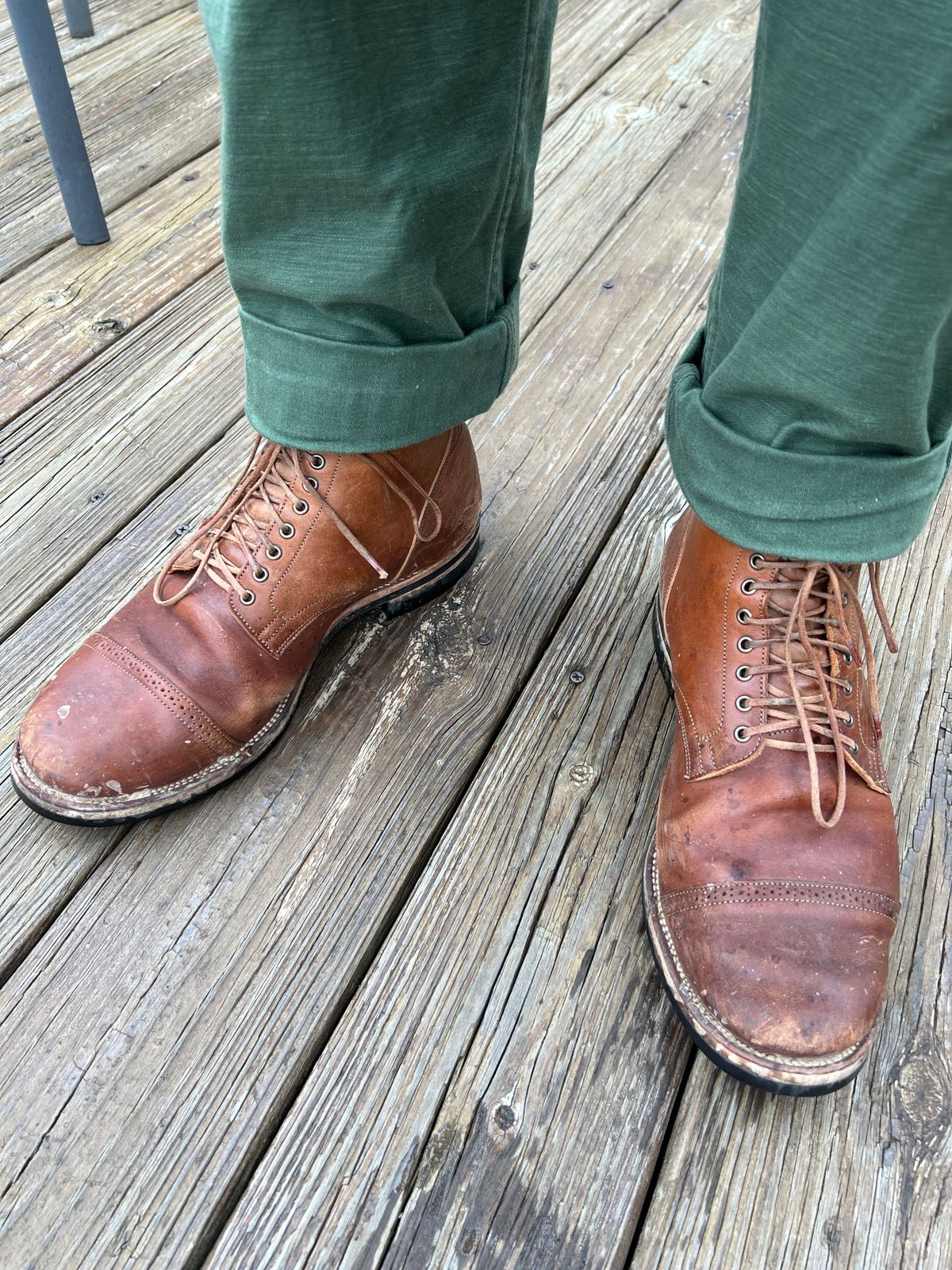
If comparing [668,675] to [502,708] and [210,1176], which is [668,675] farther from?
[210,1176]

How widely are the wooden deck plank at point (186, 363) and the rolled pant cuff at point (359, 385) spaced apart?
14.8 inches

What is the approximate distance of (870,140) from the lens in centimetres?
48

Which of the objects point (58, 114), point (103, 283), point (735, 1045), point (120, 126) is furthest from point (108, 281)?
point (735, 1045)

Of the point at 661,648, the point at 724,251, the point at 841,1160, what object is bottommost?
the point at 841,1160

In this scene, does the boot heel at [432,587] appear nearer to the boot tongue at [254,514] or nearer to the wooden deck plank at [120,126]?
the boot tongue at [254,514]

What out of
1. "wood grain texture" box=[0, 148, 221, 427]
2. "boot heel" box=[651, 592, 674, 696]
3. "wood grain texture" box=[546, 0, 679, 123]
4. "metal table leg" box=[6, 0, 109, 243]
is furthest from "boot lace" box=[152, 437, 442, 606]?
"wood grain texture" box=[546, 0, 679, 123]

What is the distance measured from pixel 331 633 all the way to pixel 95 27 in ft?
5.55

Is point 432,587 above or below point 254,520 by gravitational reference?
below

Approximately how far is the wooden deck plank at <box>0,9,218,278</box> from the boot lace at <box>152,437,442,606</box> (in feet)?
2.67

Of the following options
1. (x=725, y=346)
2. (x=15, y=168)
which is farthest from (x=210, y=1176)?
(x=15, y=168)

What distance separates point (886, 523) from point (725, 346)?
0.17 metres

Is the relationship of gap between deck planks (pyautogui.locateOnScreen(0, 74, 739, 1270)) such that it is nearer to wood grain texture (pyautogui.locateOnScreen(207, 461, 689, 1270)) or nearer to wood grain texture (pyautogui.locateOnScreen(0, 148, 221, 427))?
wood grain texture (pyautogui.locateOnScreen(207, 461, 689, 1270))

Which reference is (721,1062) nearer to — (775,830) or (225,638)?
(775,830)

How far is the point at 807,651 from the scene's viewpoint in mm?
718
